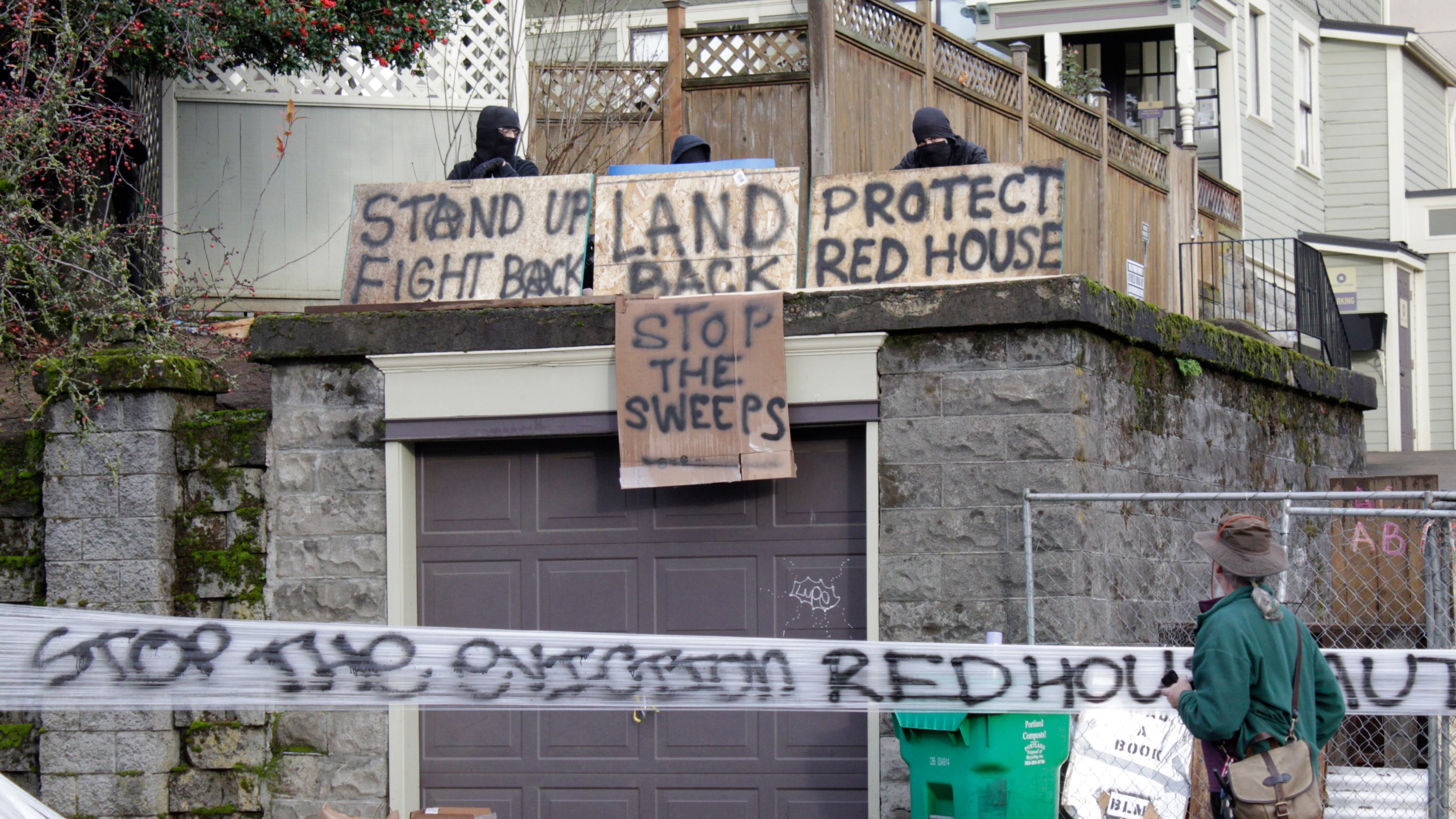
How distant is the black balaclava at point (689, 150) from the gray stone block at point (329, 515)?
2.54 m

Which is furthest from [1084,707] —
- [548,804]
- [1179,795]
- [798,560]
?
[548,804]

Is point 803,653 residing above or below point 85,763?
above

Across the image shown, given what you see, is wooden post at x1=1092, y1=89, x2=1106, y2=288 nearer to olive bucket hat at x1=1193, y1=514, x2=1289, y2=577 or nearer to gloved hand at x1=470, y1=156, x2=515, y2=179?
gloved hand at x1=470, y1=156, x2=515, y2=179

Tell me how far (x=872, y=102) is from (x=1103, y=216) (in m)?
2.91

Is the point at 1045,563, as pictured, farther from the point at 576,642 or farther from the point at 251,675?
the point at 251,675

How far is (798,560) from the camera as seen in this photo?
7.90 metres

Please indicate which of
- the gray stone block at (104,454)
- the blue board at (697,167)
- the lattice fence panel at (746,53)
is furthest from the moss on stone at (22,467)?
the lattice fence panel at (746,53)

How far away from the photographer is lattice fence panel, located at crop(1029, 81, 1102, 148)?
1308 cm

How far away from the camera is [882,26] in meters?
11.4

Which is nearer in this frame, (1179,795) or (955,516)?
(1179,795)

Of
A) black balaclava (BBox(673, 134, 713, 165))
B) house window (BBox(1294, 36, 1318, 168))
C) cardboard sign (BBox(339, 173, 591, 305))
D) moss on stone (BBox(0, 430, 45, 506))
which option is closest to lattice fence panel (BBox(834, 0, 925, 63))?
black balaclava (BBox(673, 134, 713, 165))

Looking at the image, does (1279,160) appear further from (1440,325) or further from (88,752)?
(88,752)

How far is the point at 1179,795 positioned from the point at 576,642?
2.76 metres

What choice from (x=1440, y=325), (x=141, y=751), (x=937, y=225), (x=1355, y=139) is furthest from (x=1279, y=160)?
(x=141, y=751)
